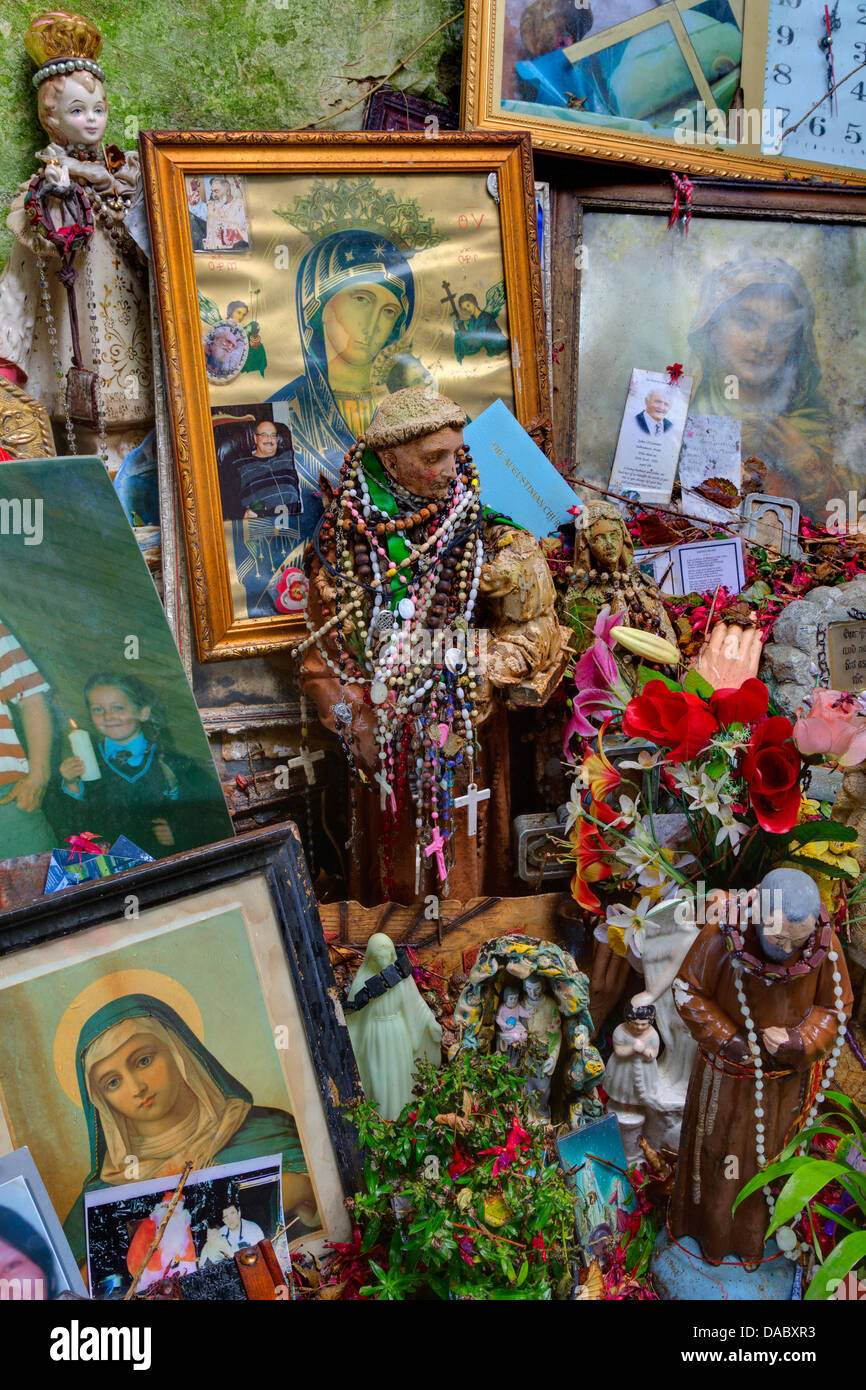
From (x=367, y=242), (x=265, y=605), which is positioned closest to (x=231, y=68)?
(x=367, y=242)

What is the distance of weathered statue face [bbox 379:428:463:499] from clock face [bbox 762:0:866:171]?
154 centimetres

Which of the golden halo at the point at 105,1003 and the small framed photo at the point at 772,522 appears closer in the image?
the golden halo at the point at 105,1003

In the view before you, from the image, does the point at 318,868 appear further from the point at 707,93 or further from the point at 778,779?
the point at 707,93

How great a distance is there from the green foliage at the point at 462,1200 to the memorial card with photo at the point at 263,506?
1.27 metres

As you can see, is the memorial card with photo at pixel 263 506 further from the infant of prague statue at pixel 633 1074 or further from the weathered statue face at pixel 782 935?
the weathered statue face at pixel 782 935

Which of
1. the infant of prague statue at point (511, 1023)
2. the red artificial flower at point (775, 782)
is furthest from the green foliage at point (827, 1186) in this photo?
the red artificial flower at point (775, 782)

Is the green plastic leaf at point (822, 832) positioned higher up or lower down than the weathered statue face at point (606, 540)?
lower down

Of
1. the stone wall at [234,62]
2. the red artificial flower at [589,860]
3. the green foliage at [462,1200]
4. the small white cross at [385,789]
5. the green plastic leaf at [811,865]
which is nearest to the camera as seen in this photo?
the green foliage at [462,1200]

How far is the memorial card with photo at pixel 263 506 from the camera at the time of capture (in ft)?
8.56

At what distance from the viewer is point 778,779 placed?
175cm

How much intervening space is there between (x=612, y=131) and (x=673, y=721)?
1881 mm

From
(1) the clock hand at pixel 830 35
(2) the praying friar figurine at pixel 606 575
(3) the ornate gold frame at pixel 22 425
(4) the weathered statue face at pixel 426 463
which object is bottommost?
(2) the praying friar figurine at pixel 606 575

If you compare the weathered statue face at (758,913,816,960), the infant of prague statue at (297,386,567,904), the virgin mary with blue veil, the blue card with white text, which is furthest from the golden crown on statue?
the weathered statue face at (758,913,816,960)
